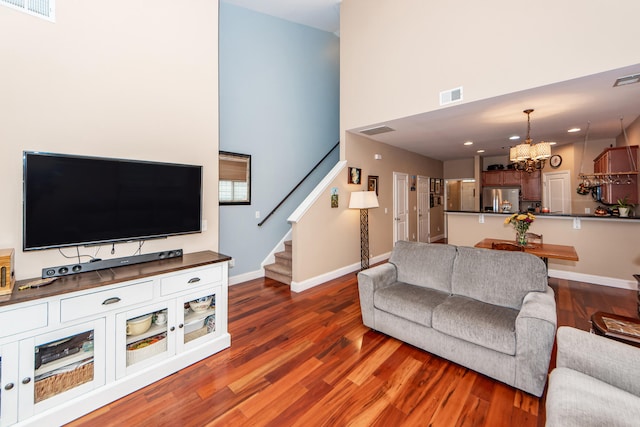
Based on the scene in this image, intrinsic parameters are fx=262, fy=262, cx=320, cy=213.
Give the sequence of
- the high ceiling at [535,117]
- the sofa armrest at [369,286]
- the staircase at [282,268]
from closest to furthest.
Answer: the sofa armrest at [369,286]
the high ceiling at [535,117]
the staircase at [282,268]

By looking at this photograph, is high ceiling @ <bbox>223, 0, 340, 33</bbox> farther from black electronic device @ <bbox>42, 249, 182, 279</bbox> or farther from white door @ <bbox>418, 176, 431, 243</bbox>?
white door @ <bbox>418, 176, 431, 243</bbox>

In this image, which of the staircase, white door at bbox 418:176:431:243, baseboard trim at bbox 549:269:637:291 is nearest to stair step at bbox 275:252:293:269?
the staircase

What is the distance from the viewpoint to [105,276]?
6.27ft

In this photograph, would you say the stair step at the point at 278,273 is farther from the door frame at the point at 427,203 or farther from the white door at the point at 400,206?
the door frame at the point at 427,203

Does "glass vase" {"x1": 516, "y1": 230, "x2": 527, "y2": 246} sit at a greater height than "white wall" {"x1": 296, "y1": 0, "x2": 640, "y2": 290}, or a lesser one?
lesser

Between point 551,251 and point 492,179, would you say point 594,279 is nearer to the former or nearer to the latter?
point 551,251

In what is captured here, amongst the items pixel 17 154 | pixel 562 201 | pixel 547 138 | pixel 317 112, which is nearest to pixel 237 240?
pixel 17 154

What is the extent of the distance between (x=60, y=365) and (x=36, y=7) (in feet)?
8.39

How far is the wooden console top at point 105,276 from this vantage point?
5.18ft

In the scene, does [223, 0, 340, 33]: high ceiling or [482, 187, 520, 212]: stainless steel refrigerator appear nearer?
[223, 0, 340, 33]: high ceiling

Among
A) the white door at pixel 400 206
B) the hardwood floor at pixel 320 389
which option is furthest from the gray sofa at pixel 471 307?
the white door at pixel 400 206

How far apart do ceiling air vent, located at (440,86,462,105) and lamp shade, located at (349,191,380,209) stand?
5.73 ft

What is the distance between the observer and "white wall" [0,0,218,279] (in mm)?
1875

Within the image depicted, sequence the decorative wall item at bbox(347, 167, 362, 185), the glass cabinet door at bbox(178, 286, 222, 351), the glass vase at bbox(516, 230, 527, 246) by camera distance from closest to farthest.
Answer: the glass cabinet door at bbox(178, 286, 222, 351), the glass vase at bbox(516, 230, 527, 246), the decorative wall item at bbox(347, 167, 362, 185)
